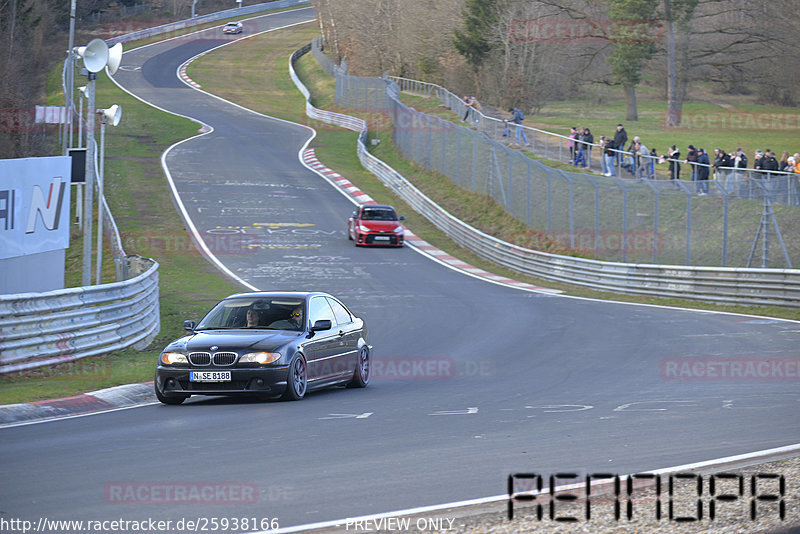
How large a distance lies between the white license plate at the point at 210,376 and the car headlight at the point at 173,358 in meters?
0.20

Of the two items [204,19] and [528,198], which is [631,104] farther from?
[204,19]

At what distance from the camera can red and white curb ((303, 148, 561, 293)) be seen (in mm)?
31427

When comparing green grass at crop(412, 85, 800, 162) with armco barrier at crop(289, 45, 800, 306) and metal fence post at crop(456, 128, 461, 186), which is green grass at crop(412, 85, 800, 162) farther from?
armco barrier at crop(289, 45, 800, 306)

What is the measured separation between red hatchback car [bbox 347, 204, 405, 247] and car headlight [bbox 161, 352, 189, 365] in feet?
82.2

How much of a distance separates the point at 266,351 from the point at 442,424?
264 centimetres

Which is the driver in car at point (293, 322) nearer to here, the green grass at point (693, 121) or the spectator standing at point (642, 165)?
the spectator standing at point (642, 165)

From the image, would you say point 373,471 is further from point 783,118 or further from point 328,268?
point 783,118

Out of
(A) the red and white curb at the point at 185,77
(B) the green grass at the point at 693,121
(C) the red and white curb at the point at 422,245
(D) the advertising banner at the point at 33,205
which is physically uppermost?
(A) the red and white curb at the point at 185,77

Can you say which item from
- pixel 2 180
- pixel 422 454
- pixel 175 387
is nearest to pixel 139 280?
pixel 2 180

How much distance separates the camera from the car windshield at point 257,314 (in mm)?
12945

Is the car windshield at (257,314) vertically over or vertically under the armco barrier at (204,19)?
under

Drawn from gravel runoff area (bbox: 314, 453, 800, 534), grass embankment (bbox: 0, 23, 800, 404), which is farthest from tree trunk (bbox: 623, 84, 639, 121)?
gravel runoff area (bbox: 314, 453, 800, 534)

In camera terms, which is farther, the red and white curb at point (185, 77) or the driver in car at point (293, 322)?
the red and white curb at point (185, 77)

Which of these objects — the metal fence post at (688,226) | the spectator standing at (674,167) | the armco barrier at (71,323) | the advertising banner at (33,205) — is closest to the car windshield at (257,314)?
the armco barrier at (71,323)
